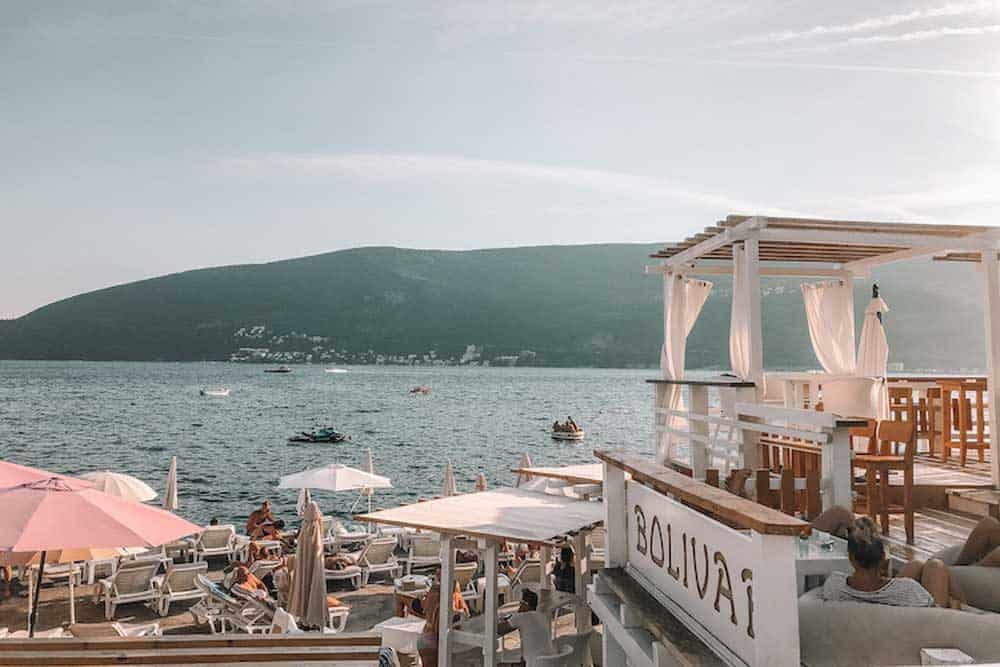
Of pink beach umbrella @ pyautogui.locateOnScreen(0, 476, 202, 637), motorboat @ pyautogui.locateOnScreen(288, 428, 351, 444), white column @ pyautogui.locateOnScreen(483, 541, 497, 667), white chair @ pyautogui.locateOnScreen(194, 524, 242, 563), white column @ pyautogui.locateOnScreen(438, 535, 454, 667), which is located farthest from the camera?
motorboat @ pyautogui.locateOnScreen(288, 428, 351, 444)

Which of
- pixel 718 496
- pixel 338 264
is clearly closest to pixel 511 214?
pixel 718 496

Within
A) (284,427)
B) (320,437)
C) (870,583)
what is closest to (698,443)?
(870,583)

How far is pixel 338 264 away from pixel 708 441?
138 m

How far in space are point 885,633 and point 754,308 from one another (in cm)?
557

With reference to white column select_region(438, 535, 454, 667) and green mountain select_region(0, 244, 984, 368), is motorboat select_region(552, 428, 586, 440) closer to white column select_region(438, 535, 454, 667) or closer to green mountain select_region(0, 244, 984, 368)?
white column select_region(438, 535, 454, 667)

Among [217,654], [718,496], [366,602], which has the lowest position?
[366,602]

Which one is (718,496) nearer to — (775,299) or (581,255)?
(775,299)

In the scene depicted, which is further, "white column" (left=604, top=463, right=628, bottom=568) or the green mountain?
the green mountain

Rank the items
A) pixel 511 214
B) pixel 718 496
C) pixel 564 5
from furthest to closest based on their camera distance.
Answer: pixel 511 214 < pixel 564 5 < pixel 718 496

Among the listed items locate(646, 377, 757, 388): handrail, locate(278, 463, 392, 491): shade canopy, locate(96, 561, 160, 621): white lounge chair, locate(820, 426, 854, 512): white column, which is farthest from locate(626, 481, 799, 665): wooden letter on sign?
locate(278, 463, 392, 491): shade canopy

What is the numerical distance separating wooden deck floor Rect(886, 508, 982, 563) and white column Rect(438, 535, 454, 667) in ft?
12.9

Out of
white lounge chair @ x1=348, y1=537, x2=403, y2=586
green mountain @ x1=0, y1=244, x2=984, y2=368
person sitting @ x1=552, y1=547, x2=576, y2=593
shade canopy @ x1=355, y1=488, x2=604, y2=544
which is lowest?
white lounge chair @ x1=348, y1=537, x2=403, y2=586

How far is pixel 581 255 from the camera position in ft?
440

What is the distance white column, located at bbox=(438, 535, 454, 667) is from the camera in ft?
23.3
